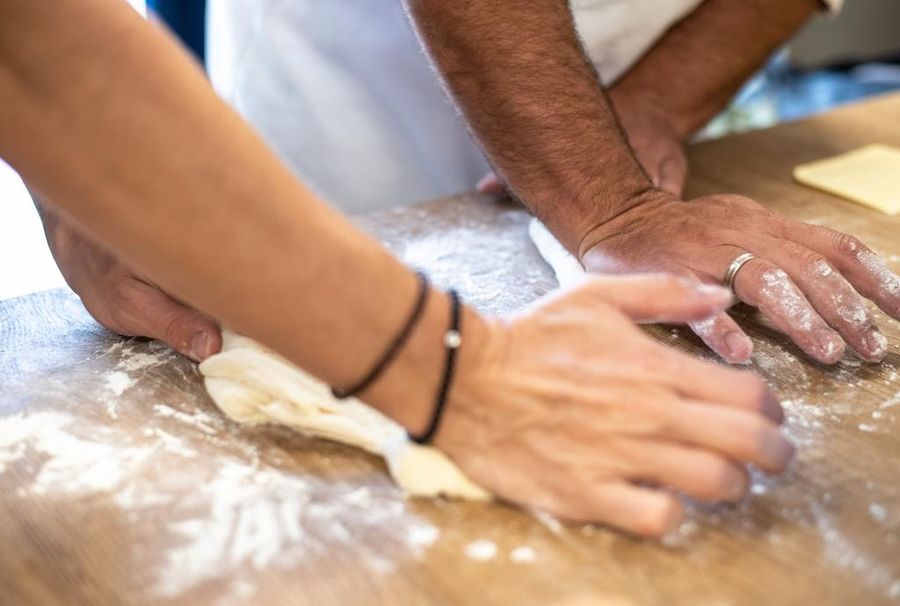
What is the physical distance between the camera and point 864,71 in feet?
14.2

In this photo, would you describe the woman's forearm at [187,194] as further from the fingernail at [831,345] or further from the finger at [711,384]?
the fingernail at [831,345]

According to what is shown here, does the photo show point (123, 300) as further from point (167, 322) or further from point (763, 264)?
point (763, 264)

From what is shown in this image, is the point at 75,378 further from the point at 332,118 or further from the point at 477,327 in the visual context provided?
the point at 332,118

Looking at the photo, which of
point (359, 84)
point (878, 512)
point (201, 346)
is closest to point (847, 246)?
point (878, 512)

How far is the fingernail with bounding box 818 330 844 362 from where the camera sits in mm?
1012

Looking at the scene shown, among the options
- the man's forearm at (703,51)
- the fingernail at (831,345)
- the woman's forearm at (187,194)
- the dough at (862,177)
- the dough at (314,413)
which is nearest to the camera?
the woman's forearm at (187,194)

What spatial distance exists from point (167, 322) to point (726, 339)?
2.05 feet

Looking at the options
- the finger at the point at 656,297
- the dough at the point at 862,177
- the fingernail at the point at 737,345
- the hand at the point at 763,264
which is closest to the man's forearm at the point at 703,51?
the dough at the point at 862,177

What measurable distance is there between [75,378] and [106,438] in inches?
6.1

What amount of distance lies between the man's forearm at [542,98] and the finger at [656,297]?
15.9 inches

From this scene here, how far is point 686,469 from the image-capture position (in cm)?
77

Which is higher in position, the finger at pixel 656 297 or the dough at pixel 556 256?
the finger at pixel 656 297

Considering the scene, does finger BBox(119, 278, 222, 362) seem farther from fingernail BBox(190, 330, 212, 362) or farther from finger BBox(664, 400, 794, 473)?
finger BBox(664, 400, 794, 473)

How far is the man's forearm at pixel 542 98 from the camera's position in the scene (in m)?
1.29
